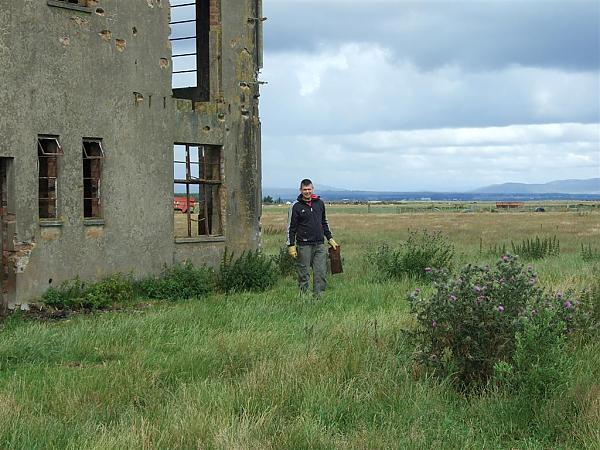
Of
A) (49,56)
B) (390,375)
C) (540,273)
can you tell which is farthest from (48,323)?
(540,273)

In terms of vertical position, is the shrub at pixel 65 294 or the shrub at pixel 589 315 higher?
the shrub at pixel 589 315

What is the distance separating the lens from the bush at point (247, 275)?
16.1 metres

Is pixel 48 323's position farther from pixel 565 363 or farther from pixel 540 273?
pixel 540 273

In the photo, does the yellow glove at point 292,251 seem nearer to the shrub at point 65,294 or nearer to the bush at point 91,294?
the bush at point 91,294

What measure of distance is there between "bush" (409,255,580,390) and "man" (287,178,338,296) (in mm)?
6164

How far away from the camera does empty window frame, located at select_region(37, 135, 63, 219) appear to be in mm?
13750

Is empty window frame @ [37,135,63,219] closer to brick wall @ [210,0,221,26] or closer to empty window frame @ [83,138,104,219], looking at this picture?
empty window frame @ [83,138,104,219]

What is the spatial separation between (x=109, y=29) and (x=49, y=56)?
1.40 meters

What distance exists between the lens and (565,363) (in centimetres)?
739

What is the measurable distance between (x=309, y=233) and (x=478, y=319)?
6.69 meters

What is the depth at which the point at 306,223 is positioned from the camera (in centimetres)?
1443

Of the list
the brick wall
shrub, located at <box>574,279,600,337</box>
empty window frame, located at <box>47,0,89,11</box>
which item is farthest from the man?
shrub, located at <box>574,279,600,337</box>

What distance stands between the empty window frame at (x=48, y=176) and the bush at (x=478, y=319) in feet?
25.1

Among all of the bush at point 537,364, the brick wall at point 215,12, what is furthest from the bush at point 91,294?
the bush at point 537,364
